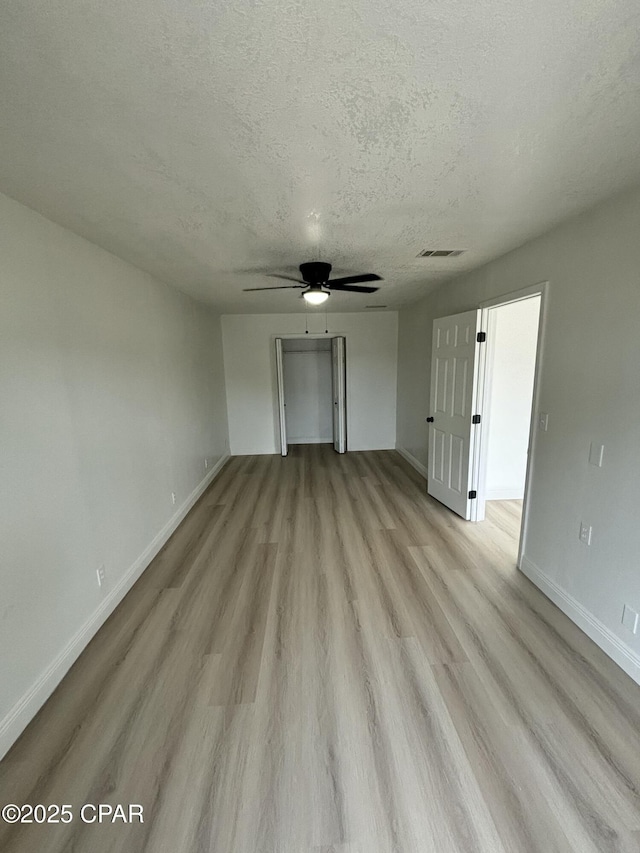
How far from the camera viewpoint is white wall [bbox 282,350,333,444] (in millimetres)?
6590

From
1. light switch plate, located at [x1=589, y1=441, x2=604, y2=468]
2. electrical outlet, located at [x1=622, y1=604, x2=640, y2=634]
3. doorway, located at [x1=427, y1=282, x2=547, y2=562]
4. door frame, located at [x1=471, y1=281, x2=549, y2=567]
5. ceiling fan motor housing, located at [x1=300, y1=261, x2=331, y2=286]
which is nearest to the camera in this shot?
electrical outlet, located at [x1=622, y1=604, x2=640, y2=634]

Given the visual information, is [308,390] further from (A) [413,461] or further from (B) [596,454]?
(B) [596,454]

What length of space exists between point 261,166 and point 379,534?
2867mm

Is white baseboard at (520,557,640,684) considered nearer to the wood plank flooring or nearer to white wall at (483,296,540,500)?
the wood plank flooring

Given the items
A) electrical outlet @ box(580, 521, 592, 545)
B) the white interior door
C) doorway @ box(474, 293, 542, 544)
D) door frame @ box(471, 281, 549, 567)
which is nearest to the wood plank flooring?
electrical outlet @ box(580, 521, 592, 545)

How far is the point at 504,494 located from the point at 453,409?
1.27m

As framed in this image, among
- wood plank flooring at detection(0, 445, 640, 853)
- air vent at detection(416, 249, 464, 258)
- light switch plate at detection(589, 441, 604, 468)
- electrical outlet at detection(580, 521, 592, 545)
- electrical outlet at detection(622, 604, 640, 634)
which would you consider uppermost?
air vent at detection(416, 249, 464, 258)

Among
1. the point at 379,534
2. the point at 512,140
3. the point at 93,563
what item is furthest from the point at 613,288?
the point at 93,563

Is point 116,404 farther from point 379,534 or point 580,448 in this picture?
point 580,448

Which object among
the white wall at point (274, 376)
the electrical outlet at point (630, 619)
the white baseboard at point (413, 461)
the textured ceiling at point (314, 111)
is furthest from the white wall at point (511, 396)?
the white wall at point (274, 376)

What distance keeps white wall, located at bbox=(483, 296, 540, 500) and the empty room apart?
0.59 metres

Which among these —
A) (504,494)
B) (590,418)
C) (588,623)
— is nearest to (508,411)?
(504,494)

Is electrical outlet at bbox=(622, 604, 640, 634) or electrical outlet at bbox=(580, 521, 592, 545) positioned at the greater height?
electrical outlet at bbox=(580, 521, 592, 545)

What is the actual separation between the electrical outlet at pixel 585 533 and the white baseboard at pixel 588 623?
1.28 ft
